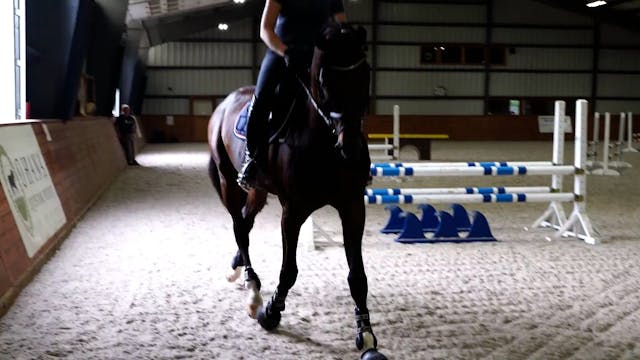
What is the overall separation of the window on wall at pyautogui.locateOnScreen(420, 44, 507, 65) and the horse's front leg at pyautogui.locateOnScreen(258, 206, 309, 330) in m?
29.0

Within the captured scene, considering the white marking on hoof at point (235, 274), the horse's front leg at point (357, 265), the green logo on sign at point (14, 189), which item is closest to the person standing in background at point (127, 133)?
the green logo on sign at point (14, 189)

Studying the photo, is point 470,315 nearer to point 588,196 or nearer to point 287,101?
point 287,101

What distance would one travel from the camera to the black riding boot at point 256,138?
401 centimetres

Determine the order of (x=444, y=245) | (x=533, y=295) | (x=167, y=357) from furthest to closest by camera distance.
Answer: (x=444, y=245)
(x=533, y=295)
(x=167, y=357)

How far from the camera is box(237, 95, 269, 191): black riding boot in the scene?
158 inches

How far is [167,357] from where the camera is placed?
361cm

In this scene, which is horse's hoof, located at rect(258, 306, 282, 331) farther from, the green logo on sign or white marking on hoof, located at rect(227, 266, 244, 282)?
the green logo on sign

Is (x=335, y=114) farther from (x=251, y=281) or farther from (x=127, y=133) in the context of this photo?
(x=127, y=133)

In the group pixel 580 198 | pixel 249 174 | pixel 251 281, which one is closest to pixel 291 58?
pixel 249 174

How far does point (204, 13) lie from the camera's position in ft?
95.6

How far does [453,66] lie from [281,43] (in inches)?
1163

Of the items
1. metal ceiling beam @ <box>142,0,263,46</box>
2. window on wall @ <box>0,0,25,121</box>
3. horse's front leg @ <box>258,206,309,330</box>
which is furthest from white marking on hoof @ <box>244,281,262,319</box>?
metal ceiling beam @ <box>142,0,263,46</box>

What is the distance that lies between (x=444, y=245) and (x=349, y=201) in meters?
3.54

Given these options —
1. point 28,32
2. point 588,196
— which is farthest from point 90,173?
point 588,196
